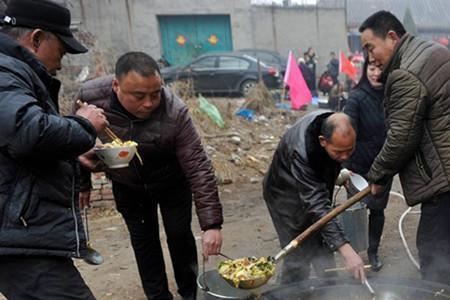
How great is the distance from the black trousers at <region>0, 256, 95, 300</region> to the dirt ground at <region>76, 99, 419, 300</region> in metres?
1.50

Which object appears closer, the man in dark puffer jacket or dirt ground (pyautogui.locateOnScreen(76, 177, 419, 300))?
the man in dark puffer jacket

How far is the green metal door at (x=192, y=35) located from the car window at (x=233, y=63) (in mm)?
5705

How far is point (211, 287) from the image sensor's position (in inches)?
113

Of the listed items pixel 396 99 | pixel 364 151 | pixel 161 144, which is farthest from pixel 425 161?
pixel 161 144

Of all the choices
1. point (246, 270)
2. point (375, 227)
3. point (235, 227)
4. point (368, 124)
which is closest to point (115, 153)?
point (246, 270)

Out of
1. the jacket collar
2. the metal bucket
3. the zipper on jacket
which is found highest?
the jacket collar

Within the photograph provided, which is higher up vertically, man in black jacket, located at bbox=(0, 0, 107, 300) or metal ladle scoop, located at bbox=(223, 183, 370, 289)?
man in black jacket, located at bbox=(0, 0, 107, 300)

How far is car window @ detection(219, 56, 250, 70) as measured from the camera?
1462 centimetres

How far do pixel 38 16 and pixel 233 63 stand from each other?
42.8 ft

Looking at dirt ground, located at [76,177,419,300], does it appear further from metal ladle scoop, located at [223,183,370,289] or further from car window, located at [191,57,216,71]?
car window, located at [191,57,216,71]

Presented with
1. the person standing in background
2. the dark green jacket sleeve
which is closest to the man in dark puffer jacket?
the dark green jacket sleeve

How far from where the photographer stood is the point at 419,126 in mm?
2537

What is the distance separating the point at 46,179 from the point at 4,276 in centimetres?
43

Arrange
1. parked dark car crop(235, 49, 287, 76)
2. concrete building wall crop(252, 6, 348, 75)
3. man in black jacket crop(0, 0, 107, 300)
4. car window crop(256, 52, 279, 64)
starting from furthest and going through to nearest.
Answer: concrete building wall crop(252, 6, 348, 75) → car window crop(256, 52, 279, 64) → parked dark car crop(235, 49, 287, 76) → man in black jacket crop(0, 0, 107, 300)
